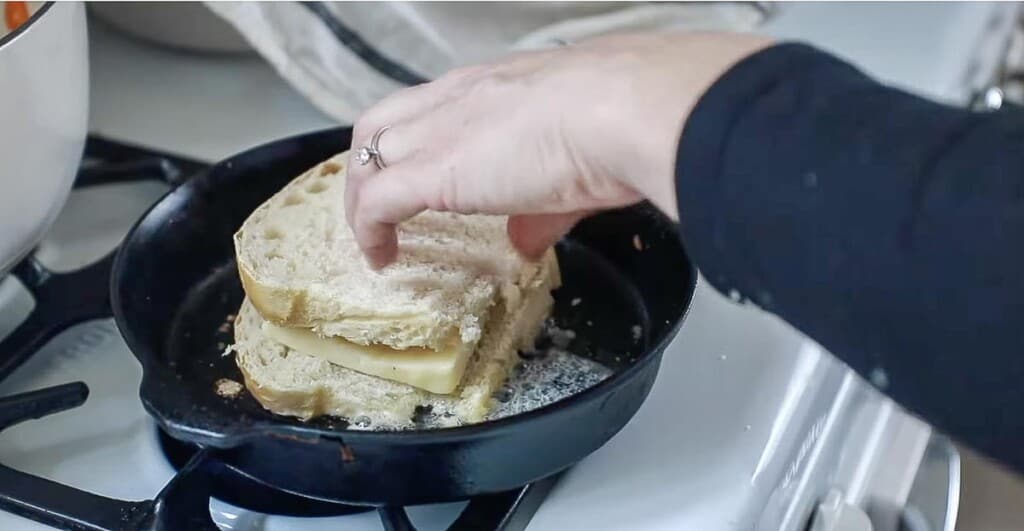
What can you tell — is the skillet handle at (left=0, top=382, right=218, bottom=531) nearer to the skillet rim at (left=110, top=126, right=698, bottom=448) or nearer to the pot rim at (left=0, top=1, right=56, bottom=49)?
the skillet rim at (left=110, top=126, right=698, bottom=448)

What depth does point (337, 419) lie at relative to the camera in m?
0.57

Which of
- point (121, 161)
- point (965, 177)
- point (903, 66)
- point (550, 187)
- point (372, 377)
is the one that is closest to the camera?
point (965, 177)

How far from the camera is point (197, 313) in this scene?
657 mm

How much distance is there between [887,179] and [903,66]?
0.60m

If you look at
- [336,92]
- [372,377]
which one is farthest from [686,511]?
[336,92]

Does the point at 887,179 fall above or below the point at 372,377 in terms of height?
above

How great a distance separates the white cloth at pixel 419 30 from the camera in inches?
31.2

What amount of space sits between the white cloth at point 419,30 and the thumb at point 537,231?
0.81 feet

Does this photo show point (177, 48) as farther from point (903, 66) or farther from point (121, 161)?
point (903, 66)

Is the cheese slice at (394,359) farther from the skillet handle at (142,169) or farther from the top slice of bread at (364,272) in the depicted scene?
the skillet handle at (142,169)

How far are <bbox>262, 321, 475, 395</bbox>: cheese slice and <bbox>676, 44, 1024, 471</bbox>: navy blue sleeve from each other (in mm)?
180

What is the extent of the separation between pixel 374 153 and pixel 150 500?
20 cm

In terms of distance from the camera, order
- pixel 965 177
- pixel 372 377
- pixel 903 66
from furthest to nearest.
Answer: pixel 903 66
pixel 372 377
pixel 965 177

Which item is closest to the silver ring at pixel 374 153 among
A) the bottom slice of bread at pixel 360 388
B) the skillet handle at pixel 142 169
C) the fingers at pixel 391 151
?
the fingers at pixel 391 151
